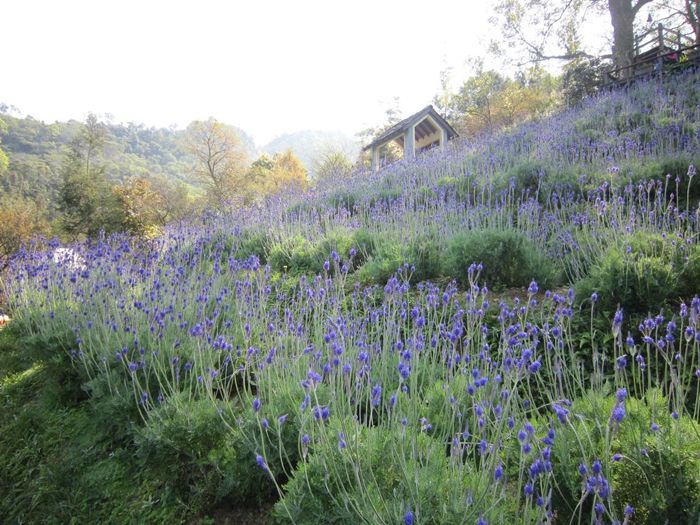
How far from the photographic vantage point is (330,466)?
167 cm

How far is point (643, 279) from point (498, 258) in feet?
4.38

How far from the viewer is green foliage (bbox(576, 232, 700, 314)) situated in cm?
303

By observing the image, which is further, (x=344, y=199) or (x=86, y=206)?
(x=86, y=206)

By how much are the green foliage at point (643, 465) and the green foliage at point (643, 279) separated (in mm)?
1586

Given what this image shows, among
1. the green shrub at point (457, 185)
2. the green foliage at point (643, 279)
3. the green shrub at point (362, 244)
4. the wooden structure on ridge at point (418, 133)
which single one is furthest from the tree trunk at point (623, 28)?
the green foliage at point (643, 279)

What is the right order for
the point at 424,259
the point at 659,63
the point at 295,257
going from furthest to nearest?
the point at 659,63 < the point at 295,257 < the point at 424,259

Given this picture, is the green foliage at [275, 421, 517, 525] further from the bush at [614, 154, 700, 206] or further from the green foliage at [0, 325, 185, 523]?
the bush at [614, 154, 700, 206]

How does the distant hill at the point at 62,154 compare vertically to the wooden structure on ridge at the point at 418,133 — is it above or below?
above

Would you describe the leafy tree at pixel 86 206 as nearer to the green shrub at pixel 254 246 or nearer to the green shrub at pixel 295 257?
the green shrub at pixel 254 246

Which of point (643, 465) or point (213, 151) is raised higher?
point (213, 151)

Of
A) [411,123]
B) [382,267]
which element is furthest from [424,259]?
[411,123]

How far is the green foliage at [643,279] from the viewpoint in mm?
3029

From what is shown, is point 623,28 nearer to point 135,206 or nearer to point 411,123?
point 411,123

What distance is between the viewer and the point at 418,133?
82.8 feet
